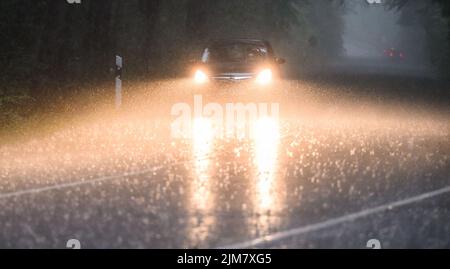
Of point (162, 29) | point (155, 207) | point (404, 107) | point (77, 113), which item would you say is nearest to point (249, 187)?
point (155, 207)

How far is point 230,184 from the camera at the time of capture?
459 inches

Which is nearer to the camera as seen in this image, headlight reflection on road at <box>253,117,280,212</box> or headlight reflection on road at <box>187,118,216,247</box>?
headlight reflection on road at <box>187,118,216,247</box>

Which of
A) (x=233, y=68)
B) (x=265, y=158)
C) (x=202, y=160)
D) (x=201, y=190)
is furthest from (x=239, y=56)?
(x=201, y=190)

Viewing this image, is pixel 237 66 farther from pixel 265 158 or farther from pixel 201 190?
pixel 201 190

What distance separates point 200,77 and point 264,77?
157 cm

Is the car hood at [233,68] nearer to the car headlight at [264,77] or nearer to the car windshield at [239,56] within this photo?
the car headlight at [264,77]

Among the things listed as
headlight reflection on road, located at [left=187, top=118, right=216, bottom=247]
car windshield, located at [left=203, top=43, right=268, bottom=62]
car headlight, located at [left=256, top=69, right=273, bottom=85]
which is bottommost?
headlight reflection on road, located at [left=187, top=118, right=216, bottom=247]

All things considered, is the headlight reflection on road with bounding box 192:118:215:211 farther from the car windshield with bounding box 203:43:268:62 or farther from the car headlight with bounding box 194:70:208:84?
the car windshield with bounding box 203:43:268:62

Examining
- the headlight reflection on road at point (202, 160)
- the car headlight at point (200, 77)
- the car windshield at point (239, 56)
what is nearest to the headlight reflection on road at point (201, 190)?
the headlight reflection on road at point (202, 160)

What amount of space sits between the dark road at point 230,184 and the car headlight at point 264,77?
1.77m

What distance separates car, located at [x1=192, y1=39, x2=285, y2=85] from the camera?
2298 cm

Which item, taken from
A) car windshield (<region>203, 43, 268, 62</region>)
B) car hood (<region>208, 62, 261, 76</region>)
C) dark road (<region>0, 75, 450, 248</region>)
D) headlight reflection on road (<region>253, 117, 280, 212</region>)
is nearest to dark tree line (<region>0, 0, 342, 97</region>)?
dark road (<region>0, 75, 450, 248</region>)

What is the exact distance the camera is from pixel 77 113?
70.2ft

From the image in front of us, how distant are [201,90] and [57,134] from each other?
649cm
